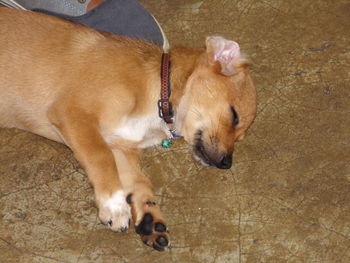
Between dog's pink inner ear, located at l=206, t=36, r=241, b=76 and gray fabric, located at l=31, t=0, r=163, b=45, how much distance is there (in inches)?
26.0

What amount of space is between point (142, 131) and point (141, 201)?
0.57 meters

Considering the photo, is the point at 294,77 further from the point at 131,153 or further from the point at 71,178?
the point at 71,178

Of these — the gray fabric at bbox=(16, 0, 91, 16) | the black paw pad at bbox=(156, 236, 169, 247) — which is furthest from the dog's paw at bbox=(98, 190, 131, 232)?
the gray fabric at bbox=(16, 0, 91, 16)

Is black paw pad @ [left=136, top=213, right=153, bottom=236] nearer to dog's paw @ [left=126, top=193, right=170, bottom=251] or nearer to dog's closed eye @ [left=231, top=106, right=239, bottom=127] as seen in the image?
dog's paw @ [left=126, top=193, right=170, bottom=251]

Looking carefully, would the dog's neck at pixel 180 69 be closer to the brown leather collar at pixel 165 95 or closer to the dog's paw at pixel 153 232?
the brown leather collar at pixel 165 95

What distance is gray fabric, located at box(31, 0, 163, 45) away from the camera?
4.50 m

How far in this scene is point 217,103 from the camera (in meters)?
3.95

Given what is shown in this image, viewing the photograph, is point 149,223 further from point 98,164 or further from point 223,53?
point 223,53

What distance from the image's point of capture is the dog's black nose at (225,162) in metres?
3.91

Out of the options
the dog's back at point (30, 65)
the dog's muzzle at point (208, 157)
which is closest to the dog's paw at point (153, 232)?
the dog's muzzle at point (208, 157)

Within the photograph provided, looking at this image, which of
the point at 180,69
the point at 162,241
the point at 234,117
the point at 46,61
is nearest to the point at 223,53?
the point at 180,69

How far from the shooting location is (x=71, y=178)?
404cm

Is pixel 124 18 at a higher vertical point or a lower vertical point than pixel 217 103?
higher

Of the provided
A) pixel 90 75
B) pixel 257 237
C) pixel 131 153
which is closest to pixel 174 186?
pixel 131 153
